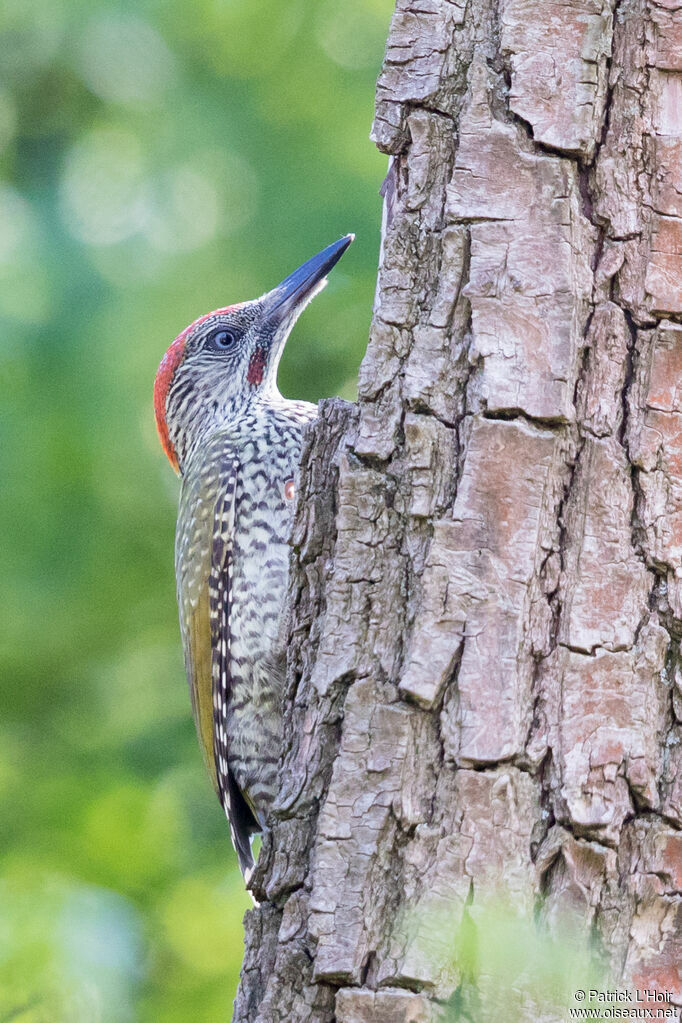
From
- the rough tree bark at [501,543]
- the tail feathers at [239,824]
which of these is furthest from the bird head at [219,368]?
the rough tree bark at [501,543]

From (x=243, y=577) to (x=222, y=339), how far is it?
3.73ft

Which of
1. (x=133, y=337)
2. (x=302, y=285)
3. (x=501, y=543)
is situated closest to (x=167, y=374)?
(x=133, y=337)

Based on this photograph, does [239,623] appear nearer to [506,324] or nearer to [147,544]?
[147,544]

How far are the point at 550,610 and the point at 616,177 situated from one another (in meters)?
0.68

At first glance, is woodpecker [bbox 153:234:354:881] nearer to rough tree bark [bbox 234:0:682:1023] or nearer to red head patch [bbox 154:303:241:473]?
red head patch [bbox 154:303:241:473]

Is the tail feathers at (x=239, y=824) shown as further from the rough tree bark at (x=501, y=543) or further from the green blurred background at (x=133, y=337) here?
the rough tree bark at (x=501, y=543)

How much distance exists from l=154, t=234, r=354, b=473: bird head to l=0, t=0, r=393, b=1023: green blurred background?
7cm

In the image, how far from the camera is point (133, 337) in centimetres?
391

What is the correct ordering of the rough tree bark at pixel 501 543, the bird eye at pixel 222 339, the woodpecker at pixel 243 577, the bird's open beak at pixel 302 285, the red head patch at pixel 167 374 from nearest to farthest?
the rough tree bark at pixel 501 543, the woodpecker at pixel 243 577, the bird's open beak at pixel 302 285, the red head patch at pixel 167 374, the bird eye at pixel 222 339

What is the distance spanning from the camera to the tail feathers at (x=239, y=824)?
330 centimetres

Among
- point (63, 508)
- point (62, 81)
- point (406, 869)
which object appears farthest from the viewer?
point (62, 81)

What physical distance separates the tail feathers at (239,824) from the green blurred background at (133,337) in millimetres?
367

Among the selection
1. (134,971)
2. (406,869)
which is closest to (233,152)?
(134,971)

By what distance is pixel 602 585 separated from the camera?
1678 mm
